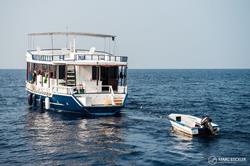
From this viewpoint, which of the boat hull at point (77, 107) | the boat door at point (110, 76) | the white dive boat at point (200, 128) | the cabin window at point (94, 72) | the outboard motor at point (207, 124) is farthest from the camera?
the boat door at point (110, 76)

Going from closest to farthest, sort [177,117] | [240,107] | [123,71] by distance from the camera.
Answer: [177,117], [123,71], [240,107]

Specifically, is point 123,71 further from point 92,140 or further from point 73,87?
point 92,140

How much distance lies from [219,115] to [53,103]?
16.3 meters

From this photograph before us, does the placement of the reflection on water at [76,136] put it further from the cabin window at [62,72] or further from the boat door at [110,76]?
the boat door at [110,76]

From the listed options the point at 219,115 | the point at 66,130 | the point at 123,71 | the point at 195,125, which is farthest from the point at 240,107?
the point at 66,130

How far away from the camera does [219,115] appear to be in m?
40.9

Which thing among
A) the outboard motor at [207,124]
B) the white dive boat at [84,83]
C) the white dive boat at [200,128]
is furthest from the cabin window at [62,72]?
the outboard motor at [207,124]

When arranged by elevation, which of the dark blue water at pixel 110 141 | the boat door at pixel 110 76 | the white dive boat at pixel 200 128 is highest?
the boat door at pixel 110 76

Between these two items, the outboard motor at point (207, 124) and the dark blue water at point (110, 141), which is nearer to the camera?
the dark blue water at point (110, 141)

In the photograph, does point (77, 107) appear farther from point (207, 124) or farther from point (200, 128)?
point (207, 124)

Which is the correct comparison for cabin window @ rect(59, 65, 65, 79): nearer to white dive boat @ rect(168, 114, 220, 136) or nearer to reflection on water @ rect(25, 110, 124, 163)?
reflection on water @ rect(25, 110, 124, 163)

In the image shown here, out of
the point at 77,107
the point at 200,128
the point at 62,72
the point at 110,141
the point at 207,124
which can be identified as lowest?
the point at 110,141

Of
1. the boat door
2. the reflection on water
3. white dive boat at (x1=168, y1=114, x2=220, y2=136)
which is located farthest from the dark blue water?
the boat door

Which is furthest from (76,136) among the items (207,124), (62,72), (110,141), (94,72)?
(62,72)
